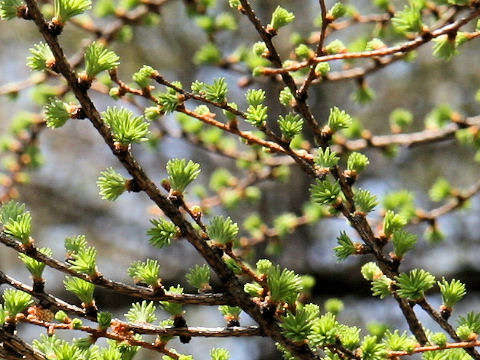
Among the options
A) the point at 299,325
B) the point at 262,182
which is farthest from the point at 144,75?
the point at 262,182

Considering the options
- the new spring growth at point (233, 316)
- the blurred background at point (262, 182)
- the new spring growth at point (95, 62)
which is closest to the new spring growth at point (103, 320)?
the new spring growth at point (233, 316)

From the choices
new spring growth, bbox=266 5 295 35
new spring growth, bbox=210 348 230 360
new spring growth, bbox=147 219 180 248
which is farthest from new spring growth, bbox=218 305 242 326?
new spring growth, bbox=266 5 295 35

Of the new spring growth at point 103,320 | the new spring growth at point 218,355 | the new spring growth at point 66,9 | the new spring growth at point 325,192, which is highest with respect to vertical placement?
the new spring growth at point 66,9

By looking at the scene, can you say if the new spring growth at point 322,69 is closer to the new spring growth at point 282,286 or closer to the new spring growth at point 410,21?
the new spring growth at point 410,21

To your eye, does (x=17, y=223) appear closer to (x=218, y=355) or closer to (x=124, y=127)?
(x=124, y=127)

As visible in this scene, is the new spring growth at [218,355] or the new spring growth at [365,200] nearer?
the new spring growth at [218,355]

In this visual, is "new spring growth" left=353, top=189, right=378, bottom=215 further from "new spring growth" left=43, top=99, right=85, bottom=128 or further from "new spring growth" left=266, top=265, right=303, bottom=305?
"new spring growth" left=43, top=99, right=85, bottom=128
